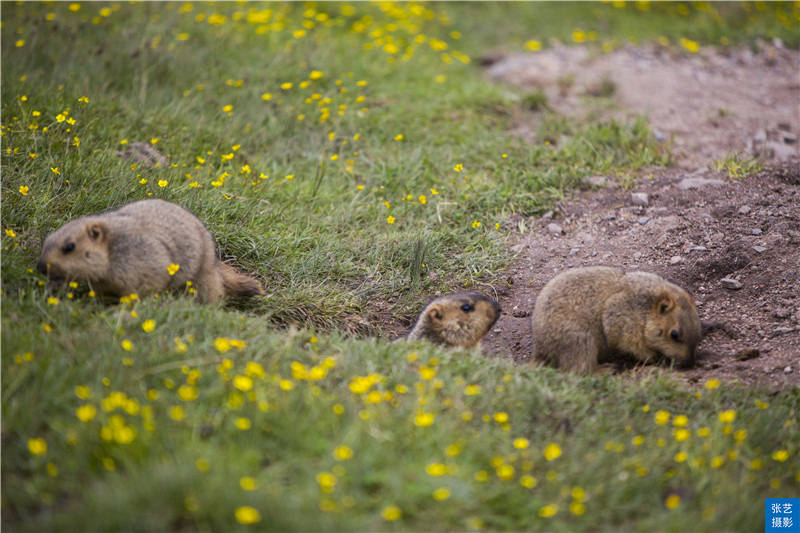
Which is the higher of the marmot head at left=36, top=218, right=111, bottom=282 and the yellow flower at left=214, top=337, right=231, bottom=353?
the marmot head at left=36, top=218, right=111, bottom=282

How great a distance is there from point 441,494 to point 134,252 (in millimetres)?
2689

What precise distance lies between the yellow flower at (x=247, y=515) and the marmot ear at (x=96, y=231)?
7.93 ft

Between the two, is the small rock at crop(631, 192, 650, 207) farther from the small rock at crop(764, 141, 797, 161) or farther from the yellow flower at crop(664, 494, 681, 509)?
the yellow flower at crop(664, 494, 681, 509)

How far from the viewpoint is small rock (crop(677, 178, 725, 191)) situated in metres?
6.91

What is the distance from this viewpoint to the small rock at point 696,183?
22.7 feet

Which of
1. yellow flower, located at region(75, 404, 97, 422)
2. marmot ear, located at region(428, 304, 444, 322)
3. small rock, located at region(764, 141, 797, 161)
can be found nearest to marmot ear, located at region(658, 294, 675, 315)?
marmot ear, located at region(428, 304, 444, 322)

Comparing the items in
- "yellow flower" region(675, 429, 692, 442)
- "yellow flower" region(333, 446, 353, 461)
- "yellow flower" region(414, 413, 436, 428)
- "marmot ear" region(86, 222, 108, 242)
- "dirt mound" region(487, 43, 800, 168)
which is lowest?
"yellow flower" region(675, 429, 692, 442)

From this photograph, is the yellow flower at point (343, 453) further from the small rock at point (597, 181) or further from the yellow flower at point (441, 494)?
the small rock at point (597, 181)

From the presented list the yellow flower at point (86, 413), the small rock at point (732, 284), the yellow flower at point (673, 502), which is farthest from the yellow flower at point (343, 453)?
the small rock at point (732, 284)

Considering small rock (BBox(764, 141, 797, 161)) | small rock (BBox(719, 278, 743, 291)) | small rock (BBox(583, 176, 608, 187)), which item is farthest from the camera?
small rock (BBox(764, 141, 797, 161))

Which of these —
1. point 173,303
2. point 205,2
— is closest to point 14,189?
point 173,303

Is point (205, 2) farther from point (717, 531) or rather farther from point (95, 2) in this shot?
point (717, 531)

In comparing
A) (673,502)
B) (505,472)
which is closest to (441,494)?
(505,472)

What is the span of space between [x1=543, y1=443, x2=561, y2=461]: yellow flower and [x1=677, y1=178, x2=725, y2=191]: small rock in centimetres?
436
